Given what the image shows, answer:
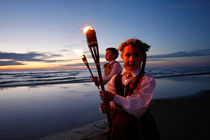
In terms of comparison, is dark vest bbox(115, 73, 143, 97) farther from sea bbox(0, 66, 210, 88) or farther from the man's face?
sea bbox(0, 66, 210, 88)

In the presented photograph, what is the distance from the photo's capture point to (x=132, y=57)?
5.66ft

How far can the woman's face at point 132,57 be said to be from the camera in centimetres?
173

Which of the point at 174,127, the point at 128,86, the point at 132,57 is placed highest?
the point at 132,57

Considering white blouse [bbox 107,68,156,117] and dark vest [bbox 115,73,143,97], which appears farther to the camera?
dark vest [bbox 115,73,143,97]

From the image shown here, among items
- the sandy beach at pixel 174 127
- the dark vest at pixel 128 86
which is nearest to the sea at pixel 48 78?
the sandy beach at pixel 174 127

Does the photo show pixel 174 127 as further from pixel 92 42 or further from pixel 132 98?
pixel 92 42

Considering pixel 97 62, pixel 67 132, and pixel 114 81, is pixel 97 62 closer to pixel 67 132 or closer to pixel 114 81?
pixel 114 81

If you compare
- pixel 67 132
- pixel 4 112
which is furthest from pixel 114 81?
pixel 4 112

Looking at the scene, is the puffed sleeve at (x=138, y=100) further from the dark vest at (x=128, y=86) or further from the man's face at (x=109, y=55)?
the man's face at (x=109, y=55)

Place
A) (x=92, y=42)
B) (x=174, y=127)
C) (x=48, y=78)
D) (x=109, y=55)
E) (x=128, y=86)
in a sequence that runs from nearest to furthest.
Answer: (x=92, y=42)
(x=128, y=86)
(x=109, y=55)
(x=174, y=127)
(x=48, y=78)

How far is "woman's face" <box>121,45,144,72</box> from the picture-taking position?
1728mm

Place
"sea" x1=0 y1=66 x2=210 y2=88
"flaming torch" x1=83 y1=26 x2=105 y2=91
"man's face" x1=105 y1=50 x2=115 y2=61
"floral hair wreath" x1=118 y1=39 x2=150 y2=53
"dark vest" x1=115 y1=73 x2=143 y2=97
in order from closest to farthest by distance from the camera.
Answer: "flaming torch" x1=83 y1=26 x2=105 y2=91
"dark vest" x1=115 y1=73 x2=143 y2=97
"floral hair wreath" x1=118 y1=39 x2=150 y2=53
"man's face" x1=105 y1=50 x2=115 y2=61
"sea" x1=0 y1=66 x2=210 y2=88

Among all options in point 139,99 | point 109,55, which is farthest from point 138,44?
point 109,55

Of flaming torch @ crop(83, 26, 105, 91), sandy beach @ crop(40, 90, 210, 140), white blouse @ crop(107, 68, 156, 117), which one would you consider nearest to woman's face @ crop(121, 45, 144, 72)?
white blouse @ crop(107, 68, 156, 117)
